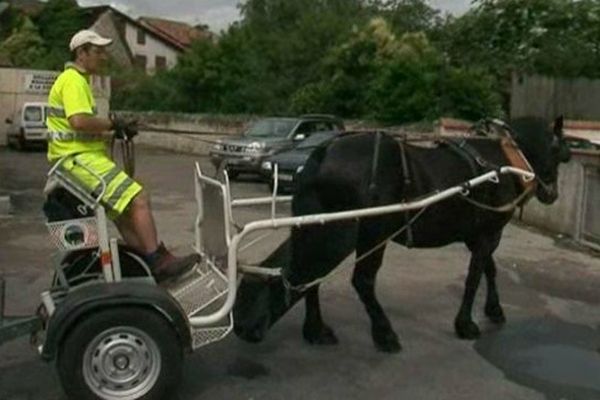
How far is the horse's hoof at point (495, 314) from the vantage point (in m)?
6.43

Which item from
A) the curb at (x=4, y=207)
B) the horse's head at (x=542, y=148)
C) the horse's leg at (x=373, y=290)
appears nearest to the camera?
the horse's leg at (x=373, y=290)

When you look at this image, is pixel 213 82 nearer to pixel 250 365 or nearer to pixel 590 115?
pixel 590 115

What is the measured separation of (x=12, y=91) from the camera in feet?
93.6

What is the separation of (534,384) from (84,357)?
121 inches

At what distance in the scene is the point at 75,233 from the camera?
444 cm

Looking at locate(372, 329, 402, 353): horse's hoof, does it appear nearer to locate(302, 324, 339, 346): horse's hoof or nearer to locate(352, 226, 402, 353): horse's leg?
locate(352, 226, 402, 353): horse's leg

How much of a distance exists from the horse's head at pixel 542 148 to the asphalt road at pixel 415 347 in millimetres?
1255

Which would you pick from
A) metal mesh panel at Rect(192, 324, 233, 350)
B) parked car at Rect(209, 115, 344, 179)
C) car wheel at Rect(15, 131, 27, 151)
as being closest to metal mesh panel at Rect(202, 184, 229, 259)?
metal mesh panel at Rect(192, 324, 233, 350)

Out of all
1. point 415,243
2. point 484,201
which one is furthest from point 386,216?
point 484,201

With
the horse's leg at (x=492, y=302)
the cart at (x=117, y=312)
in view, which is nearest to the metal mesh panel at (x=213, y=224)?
the cart at (x=117, y=312)

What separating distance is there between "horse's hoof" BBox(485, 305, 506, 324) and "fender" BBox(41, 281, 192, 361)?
10.6 feet

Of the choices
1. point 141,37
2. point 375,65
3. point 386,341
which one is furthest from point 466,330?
point 141,37

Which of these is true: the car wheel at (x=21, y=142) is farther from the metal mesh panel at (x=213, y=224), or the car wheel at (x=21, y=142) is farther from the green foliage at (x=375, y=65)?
the metal mesh panel at (x=213, y=224)

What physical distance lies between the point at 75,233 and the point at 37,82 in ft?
86.9
